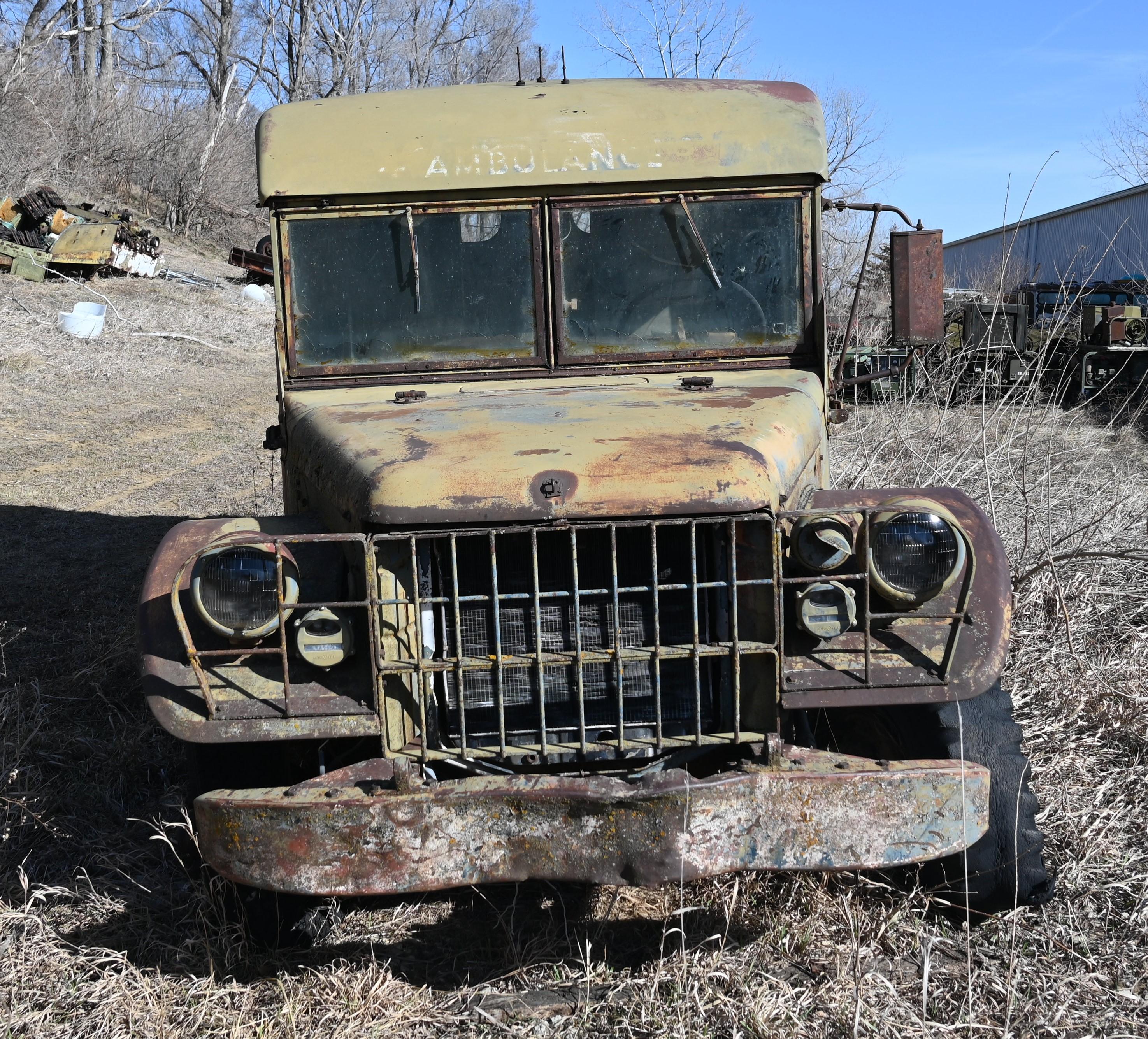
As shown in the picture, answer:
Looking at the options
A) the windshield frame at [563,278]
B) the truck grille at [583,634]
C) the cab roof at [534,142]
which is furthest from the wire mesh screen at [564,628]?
the cab roof at [534,142]

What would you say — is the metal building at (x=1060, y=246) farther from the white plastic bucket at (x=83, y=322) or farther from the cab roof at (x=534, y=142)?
the cab roof at (x=534, y=142)

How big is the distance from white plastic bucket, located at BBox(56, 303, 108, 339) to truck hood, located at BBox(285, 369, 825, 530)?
12.4 metres

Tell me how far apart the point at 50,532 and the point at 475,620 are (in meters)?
5.72

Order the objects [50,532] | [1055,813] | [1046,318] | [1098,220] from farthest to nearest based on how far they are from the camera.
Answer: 1. [1098,220]
2. [1046,318]
3. [50,532]
4. [1055,813]

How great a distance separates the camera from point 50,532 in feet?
25.2

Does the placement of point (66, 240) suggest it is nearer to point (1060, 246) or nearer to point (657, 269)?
point (657, 269)

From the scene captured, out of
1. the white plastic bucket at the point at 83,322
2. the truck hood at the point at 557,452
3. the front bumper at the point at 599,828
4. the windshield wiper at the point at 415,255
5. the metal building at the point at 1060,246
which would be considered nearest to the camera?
the front bumper at the point at 599,828

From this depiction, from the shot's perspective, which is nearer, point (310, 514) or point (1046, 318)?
point (310, 514)

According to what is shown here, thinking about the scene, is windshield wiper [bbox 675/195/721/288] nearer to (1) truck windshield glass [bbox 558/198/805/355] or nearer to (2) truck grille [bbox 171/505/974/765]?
(1) truck windshield glass [bbox 558/198/805/355]

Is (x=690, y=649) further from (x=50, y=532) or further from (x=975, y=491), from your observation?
(x=50, y=532)

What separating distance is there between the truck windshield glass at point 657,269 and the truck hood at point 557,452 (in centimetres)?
23

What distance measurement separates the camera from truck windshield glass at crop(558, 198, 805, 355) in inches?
162

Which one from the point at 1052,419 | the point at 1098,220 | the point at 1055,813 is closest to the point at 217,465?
the point at 1052,419

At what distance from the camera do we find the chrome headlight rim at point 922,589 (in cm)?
289
